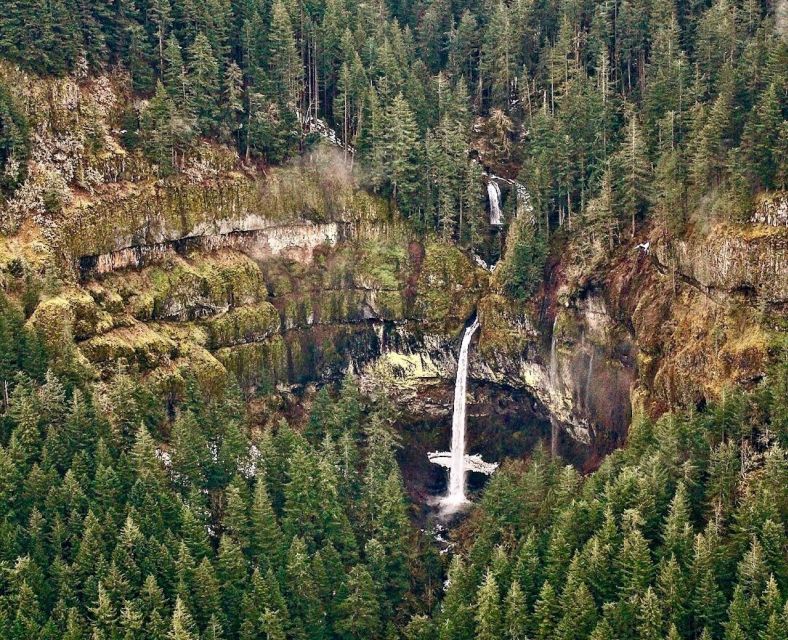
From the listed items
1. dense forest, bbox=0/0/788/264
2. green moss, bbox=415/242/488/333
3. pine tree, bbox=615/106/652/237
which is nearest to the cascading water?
green moss, bbox=415/242/488/333

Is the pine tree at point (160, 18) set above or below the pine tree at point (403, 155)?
above

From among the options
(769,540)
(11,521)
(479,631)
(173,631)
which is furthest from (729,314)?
(11,521)

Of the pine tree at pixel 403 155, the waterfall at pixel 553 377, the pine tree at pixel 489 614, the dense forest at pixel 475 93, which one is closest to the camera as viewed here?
the pine tree at pixel 489 614

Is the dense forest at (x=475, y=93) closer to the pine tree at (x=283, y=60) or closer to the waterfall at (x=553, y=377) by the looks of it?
the pine tree at (x=283, y=60)

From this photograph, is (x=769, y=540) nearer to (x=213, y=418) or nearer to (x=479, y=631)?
(x=479, y=631)

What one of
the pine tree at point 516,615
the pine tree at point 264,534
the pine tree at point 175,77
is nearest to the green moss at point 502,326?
the pine tree at point 264,534

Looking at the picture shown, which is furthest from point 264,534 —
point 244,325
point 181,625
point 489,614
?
point 244,325

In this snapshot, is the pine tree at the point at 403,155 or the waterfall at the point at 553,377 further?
the pine tree at the point at 403,155

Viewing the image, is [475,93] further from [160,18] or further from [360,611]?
[360,611]
